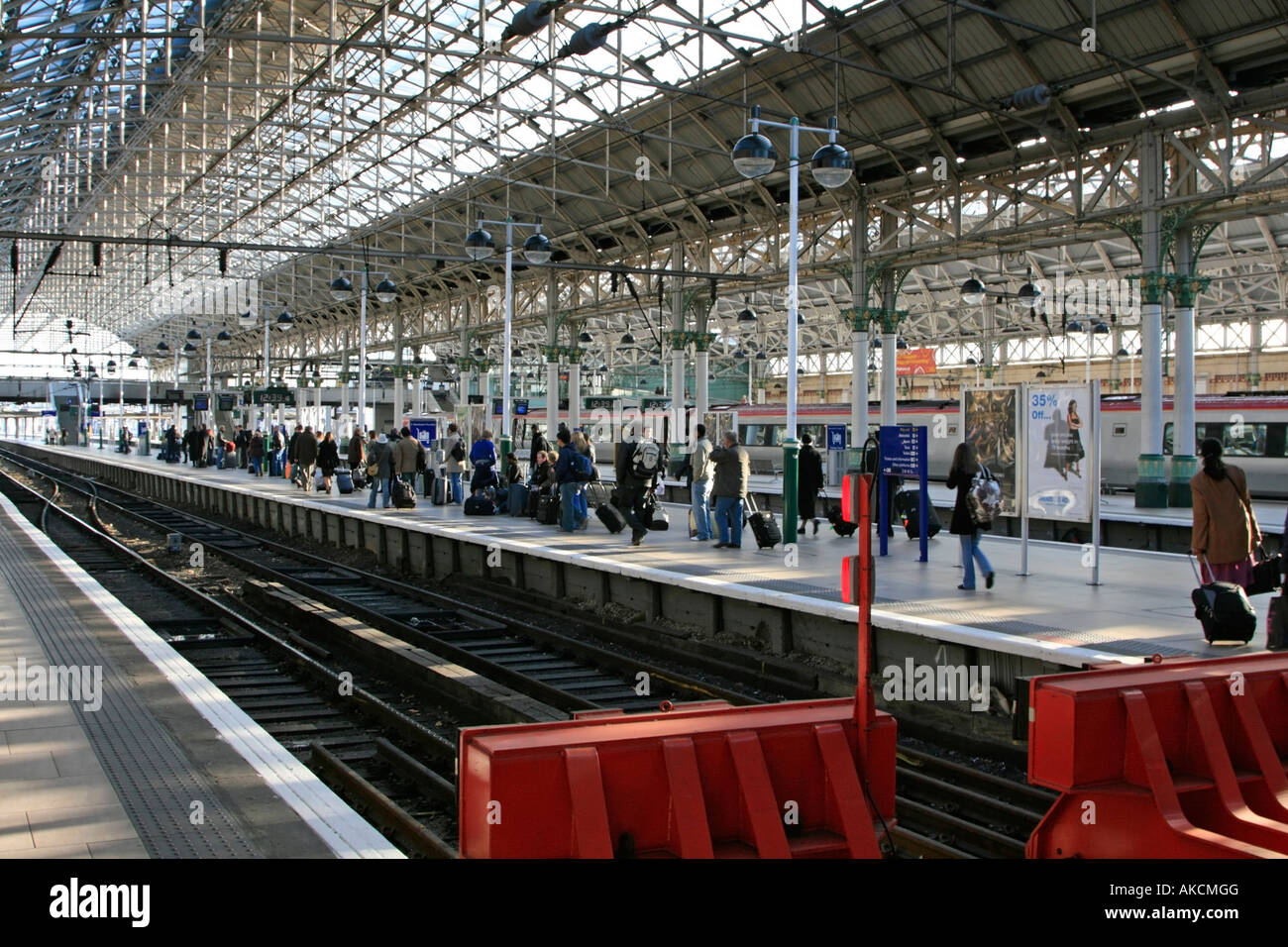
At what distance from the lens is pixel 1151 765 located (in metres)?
4.77

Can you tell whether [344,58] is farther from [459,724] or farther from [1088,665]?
[1088,665]

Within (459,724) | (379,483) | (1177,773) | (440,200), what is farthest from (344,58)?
(1177,773)

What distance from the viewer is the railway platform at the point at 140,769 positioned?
5.02 m

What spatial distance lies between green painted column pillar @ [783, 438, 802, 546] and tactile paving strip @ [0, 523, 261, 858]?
8.77 metres

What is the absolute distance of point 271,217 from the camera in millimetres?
47656

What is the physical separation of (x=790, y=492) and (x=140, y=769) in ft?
34.6

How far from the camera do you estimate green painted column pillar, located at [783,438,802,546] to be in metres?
15.1

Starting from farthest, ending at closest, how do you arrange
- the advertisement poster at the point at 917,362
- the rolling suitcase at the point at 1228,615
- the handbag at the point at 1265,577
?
the advertisement poster at the point at 917,362 < the handbag at the point at 1265,577 < the rolling suitcase at the point at 1228,615

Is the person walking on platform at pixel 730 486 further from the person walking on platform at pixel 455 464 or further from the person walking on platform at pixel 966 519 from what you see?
the person walking on platform at pixel 455 464

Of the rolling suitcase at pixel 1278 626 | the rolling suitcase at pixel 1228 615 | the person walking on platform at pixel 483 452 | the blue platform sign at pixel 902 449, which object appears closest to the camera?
the rolling suitcase at pixel 1278 626

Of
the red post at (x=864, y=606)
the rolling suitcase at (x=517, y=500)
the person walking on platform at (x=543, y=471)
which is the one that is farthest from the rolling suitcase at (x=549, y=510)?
the red post at (x=864, y=606)

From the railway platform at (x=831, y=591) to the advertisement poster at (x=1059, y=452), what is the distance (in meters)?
0.93

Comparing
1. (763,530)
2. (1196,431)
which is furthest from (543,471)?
(1196,431)

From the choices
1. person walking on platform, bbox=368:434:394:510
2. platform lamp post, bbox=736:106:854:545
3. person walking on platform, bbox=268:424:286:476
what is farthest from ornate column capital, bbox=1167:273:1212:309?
person walking on platform, bbox=268:424:286:476
